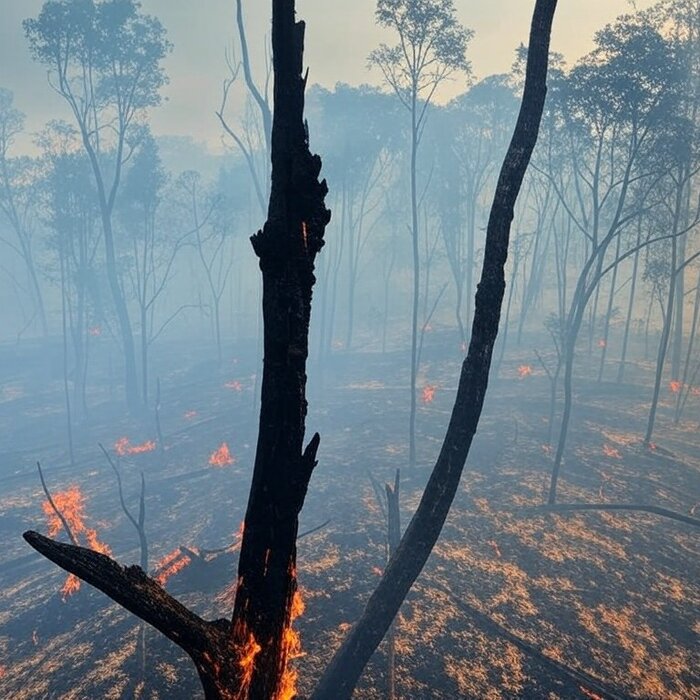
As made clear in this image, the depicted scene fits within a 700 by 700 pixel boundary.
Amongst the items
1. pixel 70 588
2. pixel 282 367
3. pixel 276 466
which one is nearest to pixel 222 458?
pixel 70 588

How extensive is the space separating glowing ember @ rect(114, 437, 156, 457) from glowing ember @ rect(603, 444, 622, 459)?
21.9m

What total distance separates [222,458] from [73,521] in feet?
22.8

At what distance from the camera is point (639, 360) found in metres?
33.4

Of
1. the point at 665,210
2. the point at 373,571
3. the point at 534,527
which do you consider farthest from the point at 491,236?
the point at 665,210

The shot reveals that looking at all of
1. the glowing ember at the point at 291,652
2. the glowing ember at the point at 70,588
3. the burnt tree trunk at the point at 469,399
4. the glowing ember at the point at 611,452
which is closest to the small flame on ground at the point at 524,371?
the glowing ember at the point at 611,452

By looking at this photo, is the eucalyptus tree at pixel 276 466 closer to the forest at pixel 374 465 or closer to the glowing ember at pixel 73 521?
the forest at pixel 374 465

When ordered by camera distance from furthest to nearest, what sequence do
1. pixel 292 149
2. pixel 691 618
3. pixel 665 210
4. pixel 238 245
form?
pixel 238 245
pixel 665 210
pixel 691 618
pixel 292 149

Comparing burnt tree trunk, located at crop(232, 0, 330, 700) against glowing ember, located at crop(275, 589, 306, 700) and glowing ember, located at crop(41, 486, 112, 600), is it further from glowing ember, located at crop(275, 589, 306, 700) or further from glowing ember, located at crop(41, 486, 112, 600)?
glowing ember, located at crop(41, 486, 112, 600)

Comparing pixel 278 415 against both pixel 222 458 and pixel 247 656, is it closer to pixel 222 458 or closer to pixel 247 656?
pixel 247 656

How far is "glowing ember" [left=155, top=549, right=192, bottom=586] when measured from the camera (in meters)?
11.8

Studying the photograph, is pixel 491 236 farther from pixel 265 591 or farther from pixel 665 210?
pixel 665 210

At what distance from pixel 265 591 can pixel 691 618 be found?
441 inches

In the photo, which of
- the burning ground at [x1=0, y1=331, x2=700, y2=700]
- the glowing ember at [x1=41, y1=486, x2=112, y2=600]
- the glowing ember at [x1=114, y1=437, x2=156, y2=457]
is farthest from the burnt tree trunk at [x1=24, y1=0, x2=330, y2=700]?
the glowing ember at [x1=114, y1=437, x2=156, y2=457]

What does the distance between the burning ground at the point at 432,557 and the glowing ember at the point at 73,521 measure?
22cm
